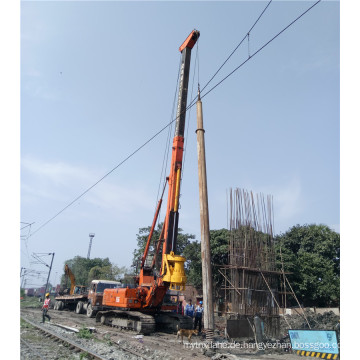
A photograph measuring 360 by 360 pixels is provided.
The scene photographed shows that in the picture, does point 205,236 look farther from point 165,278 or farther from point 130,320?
point 130,320

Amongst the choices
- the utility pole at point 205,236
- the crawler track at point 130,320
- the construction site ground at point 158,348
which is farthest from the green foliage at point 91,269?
the utility pole at point 205,236

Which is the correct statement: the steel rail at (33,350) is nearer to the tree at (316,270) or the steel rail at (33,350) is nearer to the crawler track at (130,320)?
the crawler track at (130,320)

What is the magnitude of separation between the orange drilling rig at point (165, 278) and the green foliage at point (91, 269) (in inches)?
1667

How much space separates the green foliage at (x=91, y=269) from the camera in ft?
186

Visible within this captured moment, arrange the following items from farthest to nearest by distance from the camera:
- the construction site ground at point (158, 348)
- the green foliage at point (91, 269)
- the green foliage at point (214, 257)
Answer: the green foliage at point (91, 269) → the green foliage at point (214, 257) → the construction site ground at point (158, 348)

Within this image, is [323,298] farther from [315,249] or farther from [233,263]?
[233,263]

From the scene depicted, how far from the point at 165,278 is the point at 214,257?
19.1 m

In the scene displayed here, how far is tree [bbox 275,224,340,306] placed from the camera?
28.7 meters

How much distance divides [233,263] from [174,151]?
224 inches

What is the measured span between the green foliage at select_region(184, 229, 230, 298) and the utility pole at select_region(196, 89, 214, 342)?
2101cm

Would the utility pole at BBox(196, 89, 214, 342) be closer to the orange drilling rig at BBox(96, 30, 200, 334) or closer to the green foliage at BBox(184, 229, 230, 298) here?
the orange drilling rig at BBox(96, 30, 200, 334)

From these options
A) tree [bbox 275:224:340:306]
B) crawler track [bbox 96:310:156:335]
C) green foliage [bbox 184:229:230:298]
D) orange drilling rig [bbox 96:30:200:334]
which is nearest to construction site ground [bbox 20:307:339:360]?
crawler track [bbox 96:310:156:335]

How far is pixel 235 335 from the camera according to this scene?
1158cm

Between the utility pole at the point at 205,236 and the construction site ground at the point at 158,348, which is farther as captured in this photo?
the construction site ground at the point at 158,348
